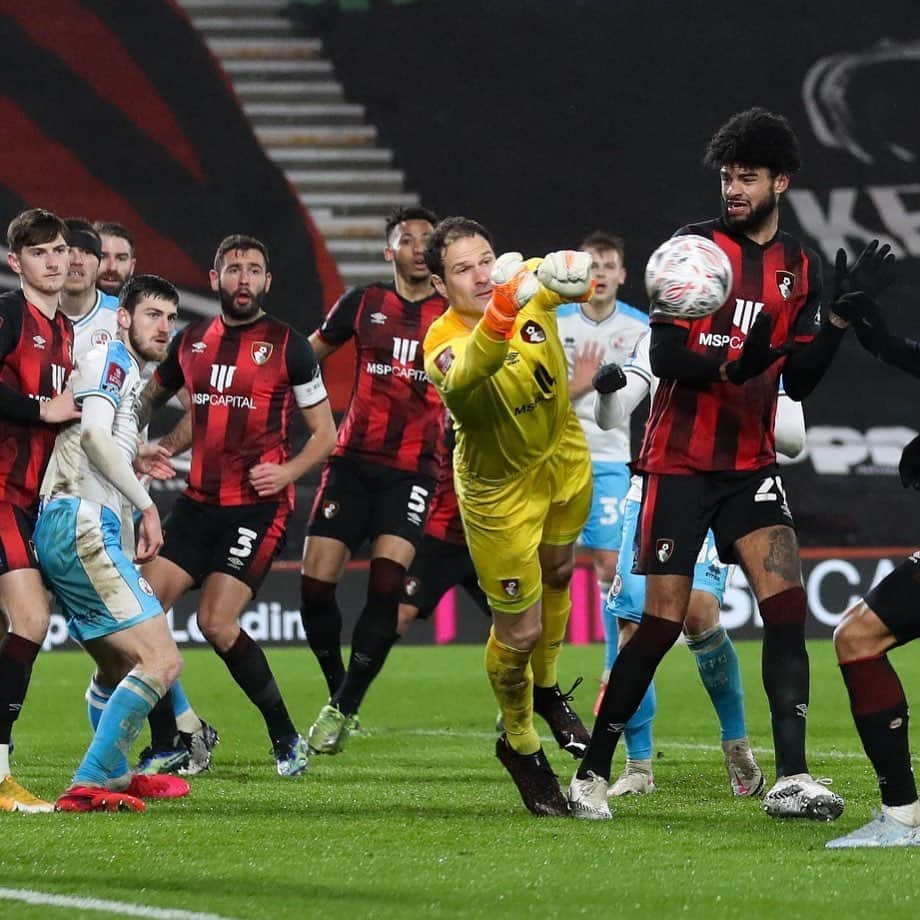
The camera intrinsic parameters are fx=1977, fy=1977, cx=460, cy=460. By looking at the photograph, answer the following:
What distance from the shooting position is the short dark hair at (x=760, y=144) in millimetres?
5961

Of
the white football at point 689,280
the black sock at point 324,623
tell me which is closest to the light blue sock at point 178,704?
the black sock at point 324,623

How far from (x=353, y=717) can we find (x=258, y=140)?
328 inches

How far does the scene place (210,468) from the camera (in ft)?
26.3

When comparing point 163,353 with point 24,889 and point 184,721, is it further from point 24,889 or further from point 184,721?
point 24,889

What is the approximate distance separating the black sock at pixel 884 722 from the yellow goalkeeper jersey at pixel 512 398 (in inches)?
56.5

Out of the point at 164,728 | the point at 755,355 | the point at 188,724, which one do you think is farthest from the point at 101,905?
the point at 188,724

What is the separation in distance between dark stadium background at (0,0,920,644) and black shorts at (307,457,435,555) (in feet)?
20.8

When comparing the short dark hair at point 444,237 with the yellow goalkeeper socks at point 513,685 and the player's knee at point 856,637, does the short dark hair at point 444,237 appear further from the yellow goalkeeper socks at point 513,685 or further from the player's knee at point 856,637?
→ the player's knee at point 856,637

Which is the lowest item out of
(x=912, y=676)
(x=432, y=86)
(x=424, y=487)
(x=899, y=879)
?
(x=912, y=676)

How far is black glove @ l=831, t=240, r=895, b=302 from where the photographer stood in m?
5.48

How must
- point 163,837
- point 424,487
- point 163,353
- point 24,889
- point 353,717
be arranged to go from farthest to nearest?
point 424,487
point 353,717
point 163,353
point 163,837
point 24,889

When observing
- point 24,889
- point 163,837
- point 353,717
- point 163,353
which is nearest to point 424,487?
point 353,717

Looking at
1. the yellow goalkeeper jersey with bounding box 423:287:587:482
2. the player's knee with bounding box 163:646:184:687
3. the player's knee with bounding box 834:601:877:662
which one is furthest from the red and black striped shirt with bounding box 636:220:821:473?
the player's knee with bounding box 163:646:184:687

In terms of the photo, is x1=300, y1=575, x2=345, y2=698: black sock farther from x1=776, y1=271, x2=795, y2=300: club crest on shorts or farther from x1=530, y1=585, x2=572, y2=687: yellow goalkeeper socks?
x1=776, y1=271, x2=795, y2=300: club crest on shorts
